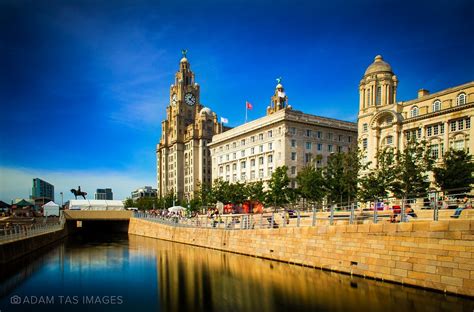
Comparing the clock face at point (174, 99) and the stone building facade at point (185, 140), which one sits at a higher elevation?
the clock face at point (174, 99)

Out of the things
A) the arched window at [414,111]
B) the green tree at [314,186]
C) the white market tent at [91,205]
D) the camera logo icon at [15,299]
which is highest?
the arched window at [414,111]

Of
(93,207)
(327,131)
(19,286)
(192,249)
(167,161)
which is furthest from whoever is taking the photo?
(167,161)

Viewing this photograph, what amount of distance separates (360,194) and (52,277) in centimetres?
3427

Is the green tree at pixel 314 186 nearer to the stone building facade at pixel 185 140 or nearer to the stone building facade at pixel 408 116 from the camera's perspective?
the stone building facade at pixel 408 116

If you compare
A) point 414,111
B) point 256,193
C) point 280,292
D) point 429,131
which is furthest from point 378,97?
point 280,292

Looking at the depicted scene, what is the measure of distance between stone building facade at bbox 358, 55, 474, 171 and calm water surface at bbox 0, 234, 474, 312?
1357 inches

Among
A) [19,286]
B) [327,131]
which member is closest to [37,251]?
[19,286]

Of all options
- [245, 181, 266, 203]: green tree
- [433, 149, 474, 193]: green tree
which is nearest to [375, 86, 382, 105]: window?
[245, 181, 266, 203]: green tree

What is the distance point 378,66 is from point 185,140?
8791 centimetres

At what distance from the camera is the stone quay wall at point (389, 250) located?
62.7ft

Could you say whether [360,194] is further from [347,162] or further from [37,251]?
[37,251]

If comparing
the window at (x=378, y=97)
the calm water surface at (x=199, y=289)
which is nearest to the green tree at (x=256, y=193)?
the window at (x=378, y=97)

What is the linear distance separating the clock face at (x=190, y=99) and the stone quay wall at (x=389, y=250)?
128437mm

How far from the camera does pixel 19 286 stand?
2570 centimetres
